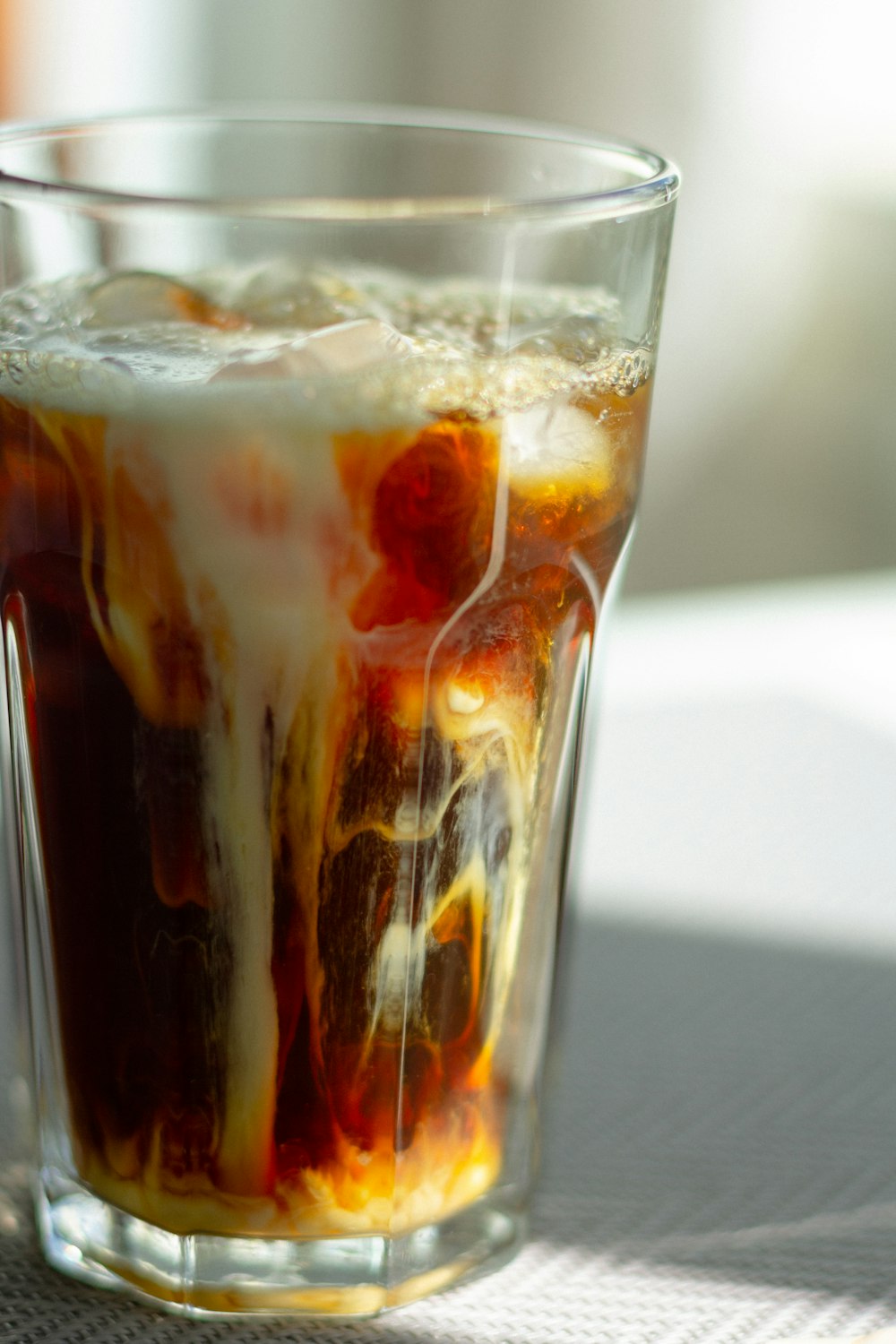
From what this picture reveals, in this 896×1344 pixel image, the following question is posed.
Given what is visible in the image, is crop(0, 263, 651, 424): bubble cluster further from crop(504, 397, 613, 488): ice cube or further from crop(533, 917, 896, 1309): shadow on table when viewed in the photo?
crop(533, 917, 896, 1309): shadow on table

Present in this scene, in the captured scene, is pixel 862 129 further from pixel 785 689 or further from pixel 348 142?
pixel 348 142

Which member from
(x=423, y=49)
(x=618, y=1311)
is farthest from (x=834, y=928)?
(x=423, y=49)

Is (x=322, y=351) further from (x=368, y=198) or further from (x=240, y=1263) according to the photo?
(x=240, y=1263)

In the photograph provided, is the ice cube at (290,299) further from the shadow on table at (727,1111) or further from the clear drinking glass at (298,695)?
the shadow on table at (727,1111)

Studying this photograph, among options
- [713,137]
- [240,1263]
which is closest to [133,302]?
[240,1263]

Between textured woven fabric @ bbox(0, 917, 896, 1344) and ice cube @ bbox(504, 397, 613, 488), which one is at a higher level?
ice cube @ bbox(504, 397, 613, 488)

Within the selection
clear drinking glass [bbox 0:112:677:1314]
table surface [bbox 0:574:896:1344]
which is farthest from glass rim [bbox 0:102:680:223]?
table surface [bbox 0:574:896:1344]

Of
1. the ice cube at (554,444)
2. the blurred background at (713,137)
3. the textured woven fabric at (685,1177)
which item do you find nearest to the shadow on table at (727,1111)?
the textured woven fabric at (685,1177)
